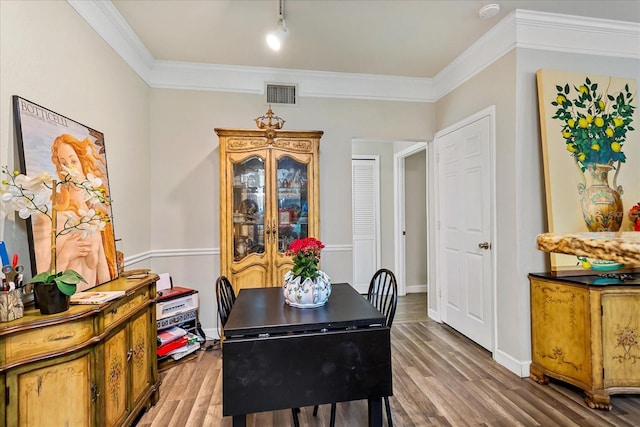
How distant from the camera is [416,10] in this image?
2.41 m

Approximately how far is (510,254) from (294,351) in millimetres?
1967

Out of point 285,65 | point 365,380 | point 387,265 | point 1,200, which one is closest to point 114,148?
point 1,200

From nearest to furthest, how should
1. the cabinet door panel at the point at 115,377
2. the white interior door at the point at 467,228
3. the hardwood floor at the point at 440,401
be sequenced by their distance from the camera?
the cabinet door panel at the point at 115,377
the hardwood floor at the point at 440,401
the white interior door at the point at 467,228

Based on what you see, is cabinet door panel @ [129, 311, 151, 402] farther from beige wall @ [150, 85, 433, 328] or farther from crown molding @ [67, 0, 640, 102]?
crown molding @ [67, 0, 640, 102]

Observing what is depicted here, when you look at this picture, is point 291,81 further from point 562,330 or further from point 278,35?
point 562,330

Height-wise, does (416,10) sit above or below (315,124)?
above

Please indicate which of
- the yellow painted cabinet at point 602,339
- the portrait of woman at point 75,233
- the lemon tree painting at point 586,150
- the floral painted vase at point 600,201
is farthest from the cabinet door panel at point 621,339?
the portrait of woman at point 75,233

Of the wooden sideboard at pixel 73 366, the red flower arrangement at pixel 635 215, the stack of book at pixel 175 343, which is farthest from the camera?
the stack of book at pixel 175 343

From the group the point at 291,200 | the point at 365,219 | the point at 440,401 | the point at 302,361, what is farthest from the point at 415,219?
the point at 302,361

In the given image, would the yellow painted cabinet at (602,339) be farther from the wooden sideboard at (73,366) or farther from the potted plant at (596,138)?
the wooden sideboard at (73,366)

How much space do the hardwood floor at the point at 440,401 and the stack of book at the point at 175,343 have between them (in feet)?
0.31

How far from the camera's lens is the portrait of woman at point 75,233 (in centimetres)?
159

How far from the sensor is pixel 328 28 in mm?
2635

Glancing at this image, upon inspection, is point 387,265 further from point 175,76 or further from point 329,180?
point 175,76
